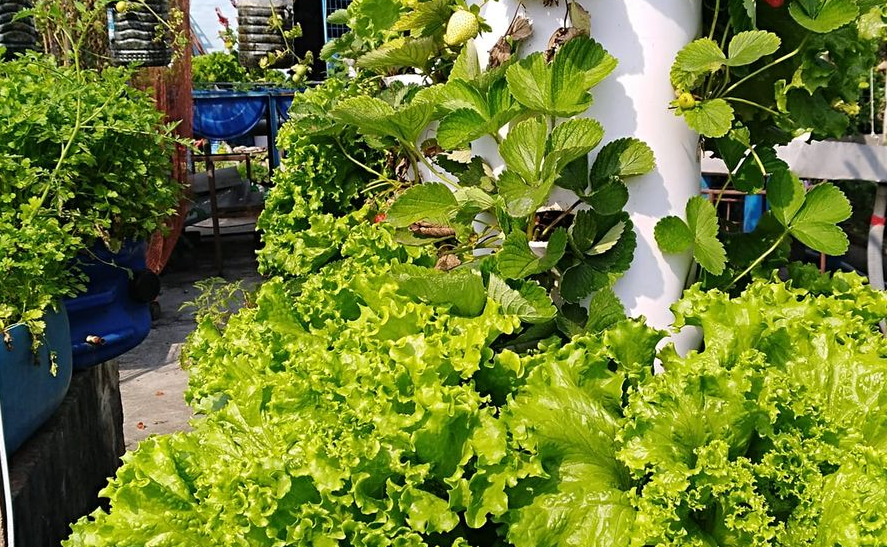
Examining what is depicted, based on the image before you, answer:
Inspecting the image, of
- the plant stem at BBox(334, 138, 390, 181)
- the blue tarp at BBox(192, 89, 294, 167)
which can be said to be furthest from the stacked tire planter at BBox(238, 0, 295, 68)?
the plant stem at BBox(334, 138, 390, 181)

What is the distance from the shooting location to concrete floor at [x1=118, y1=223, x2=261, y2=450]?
4.92 metres

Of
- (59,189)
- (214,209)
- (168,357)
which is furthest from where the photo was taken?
(214,209)

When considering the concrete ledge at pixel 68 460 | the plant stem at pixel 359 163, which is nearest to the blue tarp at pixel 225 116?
the concrete ledge at pixel 68 460

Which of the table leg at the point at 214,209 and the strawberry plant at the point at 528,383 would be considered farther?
the table leg at the point at 214,209

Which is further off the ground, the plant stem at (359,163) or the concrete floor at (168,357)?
the plant stem at (359,163)

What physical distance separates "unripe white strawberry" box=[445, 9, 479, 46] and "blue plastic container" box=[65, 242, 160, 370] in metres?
1.68

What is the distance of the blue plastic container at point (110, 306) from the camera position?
285cm

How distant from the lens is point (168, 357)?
6062 mm

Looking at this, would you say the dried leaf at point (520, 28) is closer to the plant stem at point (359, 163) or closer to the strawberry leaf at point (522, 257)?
the strawberry leaf at point (522, 257)

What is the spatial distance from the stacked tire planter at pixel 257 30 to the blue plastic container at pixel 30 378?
298 inches

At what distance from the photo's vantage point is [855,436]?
1.08 m

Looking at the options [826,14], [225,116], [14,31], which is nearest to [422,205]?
[826,14]

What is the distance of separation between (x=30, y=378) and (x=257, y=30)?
8.07 meters

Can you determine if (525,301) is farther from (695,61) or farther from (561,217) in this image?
(695,61)
